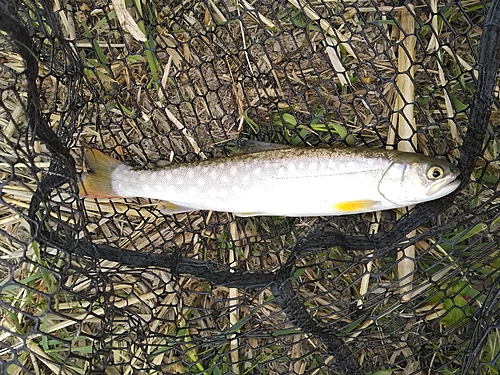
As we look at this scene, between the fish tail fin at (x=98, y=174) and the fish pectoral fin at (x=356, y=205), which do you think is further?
the fish tail fin at (x=98, y=174)

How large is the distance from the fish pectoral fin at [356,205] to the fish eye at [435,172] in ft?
0.64

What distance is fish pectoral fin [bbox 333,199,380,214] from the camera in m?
1.81

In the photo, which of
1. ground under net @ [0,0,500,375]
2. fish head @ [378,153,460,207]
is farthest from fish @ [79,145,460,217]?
ground under net @ [0,0,500,375]

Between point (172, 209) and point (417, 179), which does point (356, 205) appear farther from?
point (172, 209)

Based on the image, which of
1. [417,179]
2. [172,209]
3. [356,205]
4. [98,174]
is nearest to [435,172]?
[417,179]

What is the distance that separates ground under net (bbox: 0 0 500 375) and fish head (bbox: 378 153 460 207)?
0.14 meters

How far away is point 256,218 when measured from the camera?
2.14 meters

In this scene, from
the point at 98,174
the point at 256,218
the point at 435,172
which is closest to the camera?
the point at 435,172

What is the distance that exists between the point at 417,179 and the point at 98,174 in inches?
45.5

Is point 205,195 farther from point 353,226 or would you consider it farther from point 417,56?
point 417,56

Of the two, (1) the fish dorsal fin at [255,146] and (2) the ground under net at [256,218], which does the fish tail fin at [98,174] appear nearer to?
(2) the ground under net at [256,218]

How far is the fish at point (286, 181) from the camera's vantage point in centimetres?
179

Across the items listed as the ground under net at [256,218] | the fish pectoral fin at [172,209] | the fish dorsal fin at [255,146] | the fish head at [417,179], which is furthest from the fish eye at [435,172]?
the fish pectoral fin at [172,209]

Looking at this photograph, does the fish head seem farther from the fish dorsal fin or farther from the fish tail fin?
the fish tail fin
